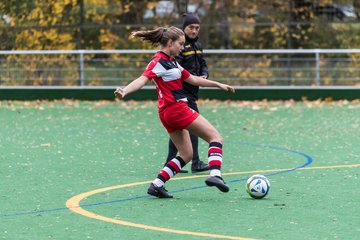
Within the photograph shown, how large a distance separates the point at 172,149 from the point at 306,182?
63.1 inches

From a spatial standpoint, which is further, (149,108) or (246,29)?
(246,29)

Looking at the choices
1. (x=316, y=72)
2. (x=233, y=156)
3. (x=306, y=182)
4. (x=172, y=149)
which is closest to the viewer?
(x=306, y=182)

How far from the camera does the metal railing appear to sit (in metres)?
22.1

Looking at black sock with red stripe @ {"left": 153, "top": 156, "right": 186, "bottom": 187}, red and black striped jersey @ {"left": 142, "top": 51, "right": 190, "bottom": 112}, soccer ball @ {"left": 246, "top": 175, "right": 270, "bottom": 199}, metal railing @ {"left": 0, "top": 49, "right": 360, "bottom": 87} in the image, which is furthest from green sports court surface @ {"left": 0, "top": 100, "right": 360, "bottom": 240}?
metal railing @ {"left": 0, "top": 49, "right": 360, "bottom": 87}

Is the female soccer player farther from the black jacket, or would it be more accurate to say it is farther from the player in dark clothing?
the black jacket

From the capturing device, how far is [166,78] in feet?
30.8

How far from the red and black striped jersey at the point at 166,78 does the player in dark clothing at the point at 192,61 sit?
1.42 meters

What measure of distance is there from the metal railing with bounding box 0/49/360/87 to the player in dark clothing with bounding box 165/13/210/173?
10.7 meters

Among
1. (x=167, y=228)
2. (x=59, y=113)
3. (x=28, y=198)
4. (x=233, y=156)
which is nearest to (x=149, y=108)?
(x=59, y=113)

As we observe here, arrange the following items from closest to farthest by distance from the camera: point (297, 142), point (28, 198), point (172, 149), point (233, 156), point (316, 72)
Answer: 1. point (28, 198)
2. point (172, 149)
3. point (233, 156)
4. point (297, 142)
5. point (316, 72)

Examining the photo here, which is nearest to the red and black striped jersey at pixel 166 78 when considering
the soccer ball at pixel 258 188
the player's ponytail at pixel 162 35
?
the player's ponytail at pixel 162 35

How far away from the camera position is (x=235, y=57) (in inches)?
880

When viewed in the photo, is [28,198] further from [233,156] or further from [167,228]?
[233,156]

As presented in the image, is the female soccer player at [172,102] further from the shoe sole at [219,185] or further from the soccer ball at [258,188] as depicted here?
the soccer ball at [258,188]
